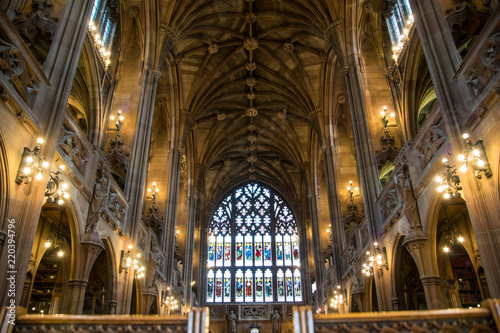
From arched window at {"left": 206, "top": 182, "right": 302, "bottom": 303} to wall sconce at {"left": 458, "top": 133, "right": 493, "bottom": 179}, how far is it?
88.1ft

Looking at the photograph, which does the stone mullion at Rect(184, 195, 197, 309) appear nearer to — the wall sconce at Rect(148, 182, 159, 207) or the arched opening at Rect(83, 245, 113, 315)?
the wall sconce at Rect(148, 182, 159, 207)

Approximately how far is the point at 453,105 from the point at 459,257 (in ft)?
24.2

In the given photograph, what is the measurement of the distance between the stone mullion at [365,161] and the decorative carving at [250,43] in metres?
8.43

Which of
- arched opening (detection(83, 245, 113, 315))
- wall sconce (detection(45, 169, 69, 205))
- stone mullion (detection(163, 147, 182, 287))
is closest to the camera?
wall sconce (detection(45, 169, 69, 205))

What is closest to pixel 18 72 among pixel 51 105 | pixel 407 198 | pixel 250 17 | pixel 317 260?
pixel 51 105

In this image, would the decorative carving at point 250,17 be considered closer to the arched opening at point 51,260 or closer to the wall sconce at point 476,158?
the arched opening at point 51,260

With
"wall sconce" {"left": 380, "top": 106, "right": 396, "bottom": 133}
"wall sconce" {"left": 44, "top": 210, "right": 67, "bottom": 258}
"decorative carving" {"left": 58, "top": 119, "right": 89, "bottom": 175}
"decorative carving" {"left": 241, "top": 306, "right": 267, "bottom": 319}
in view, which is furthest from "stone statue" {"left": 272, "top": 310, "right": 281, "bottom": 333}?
"decorative carving" {"left": 58, "top": 119, "right": 89, "bottom": 175}

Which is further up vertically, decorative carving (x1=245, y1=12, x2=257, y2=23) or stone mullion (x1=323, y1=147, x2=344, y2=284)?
decorative carving (x1=245, y1=12, x2=257, y2=23)

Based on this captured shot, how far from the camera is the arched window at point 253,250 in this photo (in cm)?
3344

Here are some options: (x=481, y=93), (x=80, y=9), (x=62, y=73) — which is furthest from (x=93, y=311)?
(x=481, y=93)

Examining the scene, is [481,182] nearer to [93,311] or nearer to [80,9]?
[80,9]

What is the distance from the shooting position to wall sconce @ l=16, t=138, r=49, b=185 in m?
8.05

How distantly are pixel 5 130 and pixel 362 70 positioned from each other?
13893mm

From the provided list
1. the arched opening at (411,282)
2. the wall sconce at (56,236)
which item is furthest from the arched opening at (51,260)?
the arched opening at (411,282)
